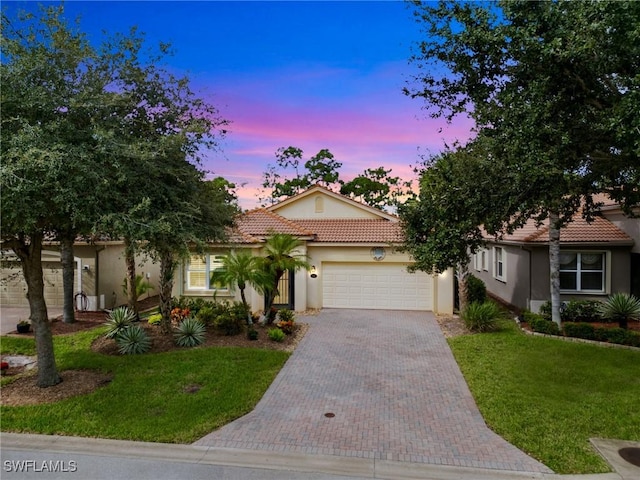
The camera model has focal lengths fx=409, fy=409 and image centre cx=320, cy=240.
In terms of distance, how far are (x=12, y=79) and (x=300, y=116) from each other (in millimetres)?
10997

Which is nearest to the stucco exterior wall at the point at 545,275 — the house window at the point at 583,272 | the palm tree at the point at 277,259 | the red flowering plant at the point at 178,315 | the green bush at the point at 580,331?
the house window at the point at 583,272

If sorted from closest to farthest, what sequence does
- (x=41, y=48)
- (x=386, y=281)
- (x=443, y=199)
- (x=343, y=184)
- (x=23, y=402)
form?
(x=41, y=48) < (x=23, y=402) < (x=443, y=199) < (x=386, y=281) < (x=343, y=184)

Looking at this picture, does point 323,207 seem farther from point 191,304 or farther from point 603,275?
point 603,275

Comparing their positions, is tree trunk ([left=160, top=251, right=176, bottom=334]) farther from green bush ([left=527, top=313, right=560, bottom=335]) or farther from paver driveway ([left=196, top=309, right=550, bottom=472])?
green bush ([left=527, top=313, right=560, bottom=335])

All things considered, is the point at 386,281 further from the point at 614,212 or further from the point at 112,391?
the point at 112,391

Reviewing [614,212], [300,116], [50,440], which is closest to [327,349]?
[50,440]

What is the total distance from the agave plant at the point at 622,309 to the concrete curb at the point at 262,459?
389 inches

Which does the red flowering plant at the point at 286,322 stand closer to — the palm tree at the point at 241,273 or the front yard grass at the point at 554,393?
the palm tree at the point at 241,273

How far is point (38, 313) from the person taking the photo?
9.16 metres

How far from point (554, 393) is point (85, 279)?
1778cm

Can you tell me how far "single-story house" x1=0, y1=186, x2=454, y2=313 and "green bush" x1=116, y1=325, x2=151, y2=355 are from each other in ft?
17.9

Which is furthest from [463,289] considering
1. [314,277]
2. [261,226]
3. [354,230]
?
[261,226]

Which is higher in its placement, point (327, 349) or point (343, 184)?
point (343, 184)

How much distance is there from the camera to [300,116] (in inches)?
669
